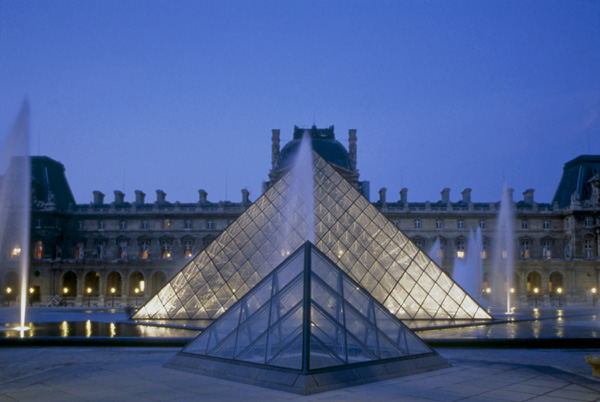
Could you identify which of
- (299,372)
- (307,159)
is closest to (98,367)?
(299,372)

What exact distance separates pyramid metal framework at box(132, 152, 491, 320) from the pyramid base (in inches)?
351

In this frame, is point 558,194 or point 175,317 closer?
point 175,317

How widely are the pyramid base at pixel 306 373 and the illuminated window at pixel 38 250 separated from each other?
43.8 metres

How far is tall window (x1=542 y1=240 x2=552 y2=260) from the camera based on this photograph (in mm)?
49125

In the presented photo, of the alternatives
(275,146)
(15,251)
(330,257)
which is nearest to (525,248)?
(275,146)

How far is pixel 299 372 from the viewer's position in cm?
713

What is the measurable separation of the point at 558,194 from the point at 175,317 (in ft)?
150

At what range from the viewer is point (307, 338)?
736cm

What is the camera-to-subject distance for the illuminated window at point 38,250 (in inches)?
1886

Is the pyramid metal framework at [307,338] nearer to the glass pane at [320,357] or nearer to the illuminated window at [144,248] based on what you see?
the glass pane at [320,357]

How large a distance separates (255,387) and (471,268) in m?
42.4

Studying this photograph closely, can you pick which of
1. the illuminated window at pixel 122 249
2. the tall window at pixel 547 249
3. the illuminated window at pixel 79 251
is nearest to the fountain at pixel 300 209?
the illuminated window at pixel 122 249

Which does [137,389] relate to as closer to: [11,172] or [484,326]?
[484,326]

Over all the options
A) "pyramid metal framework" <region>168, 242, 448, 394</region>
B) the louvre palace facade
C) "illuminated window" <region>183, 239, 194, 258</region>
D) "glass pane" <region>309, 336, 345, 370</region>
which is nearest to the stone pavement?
"pyramid metal framework" <region>168, 242, 448, 394</region>
